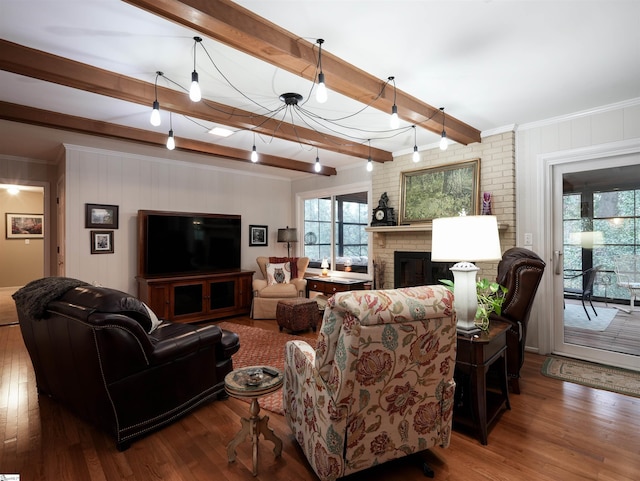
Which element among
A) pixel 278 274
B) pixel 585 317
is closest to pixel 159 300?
pixel 278 274

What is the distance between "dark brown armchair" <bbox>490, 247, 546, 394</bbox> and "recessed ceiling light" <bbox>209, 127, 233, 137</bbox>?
334 centimetres

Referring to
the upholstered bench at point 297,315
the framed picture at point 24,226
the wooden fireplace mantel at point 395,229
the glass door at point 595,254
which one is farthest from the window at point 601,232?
the framed picture at point 24,226

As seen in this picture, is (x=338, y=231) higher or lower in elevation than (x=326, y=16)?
lower

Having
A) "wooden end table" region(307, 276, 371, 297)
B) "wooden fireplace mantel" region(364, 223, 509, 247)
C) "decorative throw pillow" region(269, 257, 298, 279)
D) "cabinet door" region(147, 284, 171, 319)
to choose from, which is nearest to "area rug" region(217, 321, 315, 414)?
"cabinet door" region(147, 284, 171, 319)

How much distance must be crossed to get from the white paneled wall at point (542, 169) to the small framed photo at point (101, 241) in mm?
5371

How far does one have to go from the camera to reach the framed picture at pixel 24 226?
8008mm

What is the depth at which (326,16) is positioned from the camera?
1.99 metres

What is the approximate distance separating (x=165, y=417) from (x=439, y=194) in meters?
3.85

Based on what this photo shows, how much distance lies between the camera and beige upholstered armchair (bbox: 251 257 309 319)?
5.32 meters

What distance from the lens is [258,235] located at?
260 inches

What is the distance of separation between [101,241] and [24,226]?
5.20 m

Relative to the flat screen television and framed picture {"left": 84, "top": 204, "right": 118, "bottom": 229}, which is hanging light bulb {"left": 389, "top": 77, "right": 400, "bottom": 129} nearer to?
the flat screen television

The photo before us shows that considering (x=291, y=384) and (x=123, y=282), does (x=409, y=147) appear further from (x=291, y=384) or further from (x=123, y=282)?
(x=123, y=282)

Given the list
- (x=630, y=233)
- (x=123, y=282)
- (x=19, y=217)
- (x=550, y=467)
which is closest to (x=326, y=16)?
(x=550, y=467)
